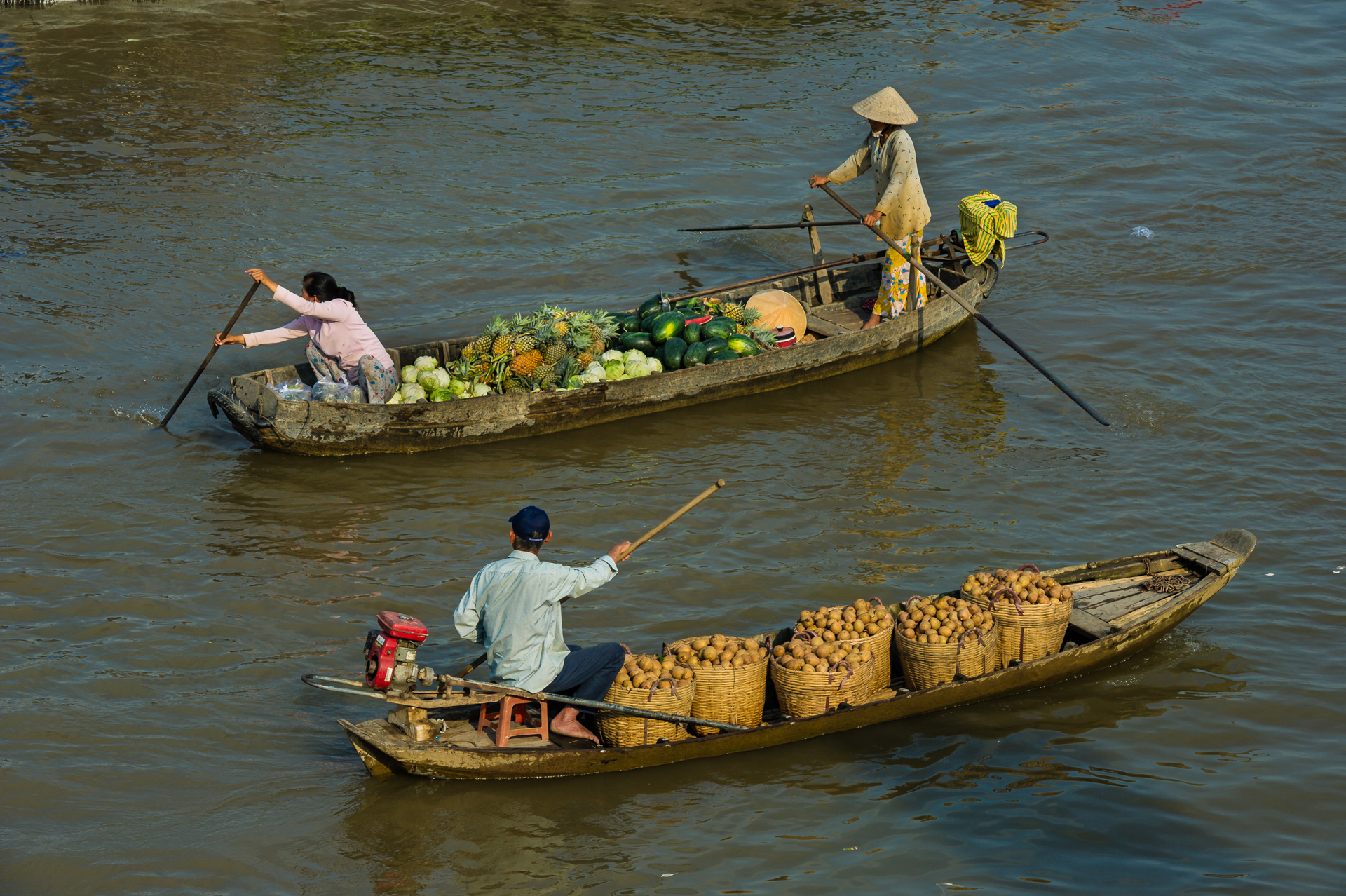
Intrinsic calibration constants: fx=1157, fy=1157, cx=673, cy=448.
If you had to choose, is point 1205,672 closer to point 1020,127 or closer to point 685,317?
point 685,317

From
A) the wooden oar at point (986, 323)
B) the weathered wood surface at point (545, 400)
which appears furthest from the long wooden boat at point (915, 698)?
the weathered wood surface at point (545, 400)

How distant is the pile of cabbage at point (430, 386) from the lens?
916cm

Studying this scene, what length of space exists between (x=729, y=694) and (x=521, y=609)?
1194mm

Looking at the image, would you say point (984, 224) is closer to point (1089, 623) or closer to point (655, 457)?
point (655, 457)

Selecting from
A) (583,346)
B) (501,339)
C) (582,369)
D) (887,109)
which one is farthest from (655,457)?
(887,109)

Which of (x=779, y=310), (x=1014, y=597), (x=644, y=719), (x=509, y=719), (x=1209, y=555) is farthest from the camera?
(x=779, y=310)

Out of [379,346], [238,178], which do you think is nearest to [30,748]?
[379,346]

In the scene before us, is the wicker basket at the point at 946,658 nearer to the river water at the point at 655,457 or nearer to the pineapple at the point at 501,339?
the river water at the point at 655,457

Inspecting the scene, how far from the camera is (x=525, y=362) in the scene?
945 centimetres

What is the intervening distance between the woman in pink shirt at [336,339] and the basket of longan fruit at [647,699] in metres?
3.99

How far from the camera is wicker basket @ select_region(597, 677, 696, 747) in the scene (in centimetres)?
560

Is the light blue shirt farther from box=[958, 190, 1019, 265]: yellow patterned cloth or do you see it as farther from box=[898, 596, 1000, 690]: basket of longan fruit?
box=[958, 190, 1019, 265]: yellow patterned cloth

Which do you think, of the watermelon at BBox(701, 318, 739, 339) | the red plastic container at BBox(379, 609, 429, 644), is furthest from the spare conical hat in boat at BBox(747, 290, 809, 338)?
the red plastic container at BBox(379, 609, 429, 644)

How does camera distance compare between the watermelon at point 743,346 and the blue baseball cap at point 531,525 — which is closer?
the blue baseball cap at point 531,525
